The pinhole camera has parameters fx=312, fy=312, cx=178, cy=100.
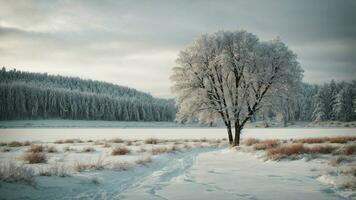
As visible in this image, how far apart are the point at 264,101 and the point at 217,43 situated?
6765 millimetres

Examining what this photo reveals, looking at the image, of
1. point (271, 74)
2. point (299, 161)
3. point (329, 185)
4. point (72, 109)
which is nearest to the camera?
point (329, 185)

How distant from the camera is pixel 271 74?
1076 inches

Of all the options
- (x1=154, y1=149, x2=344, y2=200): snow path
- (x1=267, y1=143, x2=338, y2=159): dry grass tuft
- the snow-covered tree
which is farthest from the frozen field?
(x1=154, y1=149, x2=344, y2=200): snow path

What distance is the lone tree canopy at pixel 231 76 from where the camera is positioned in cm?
2743

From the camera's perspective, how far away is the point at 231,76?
29.2m

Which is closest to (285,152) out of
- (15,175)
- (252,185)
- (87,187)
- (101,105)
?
(252,185)

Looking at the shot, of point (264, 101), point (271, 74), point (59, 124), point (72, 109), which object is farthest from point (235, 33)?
point (72, 109)

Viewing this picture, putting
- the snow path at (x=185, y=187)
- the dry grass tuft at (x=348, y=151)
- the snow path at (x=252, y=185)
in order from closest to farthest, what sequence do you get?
the snow path at (x=185, y=187) < the snow path at (x=252, y=185) < the dry grass tuft at (x=348, y=151)

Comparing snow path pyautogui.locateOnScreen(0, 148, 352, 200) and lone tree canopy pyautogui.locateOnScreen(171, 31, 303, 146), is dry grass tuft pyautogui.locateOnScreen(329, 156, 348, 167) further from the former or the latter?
lone tree canopy pyautogui.locateOnScreen(171, 31, 303, 146)

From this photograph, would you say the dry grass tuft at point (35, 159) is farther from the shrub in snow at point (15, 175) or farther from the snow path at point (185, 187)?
the shrub in snow at point (15, 175)

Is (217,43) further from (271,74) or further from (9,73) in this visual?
(9,73)

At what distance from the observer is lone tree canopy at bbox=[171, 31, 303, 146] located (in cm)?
2743

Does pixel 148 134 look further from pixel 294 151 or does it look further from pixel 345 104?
pixel 345 104

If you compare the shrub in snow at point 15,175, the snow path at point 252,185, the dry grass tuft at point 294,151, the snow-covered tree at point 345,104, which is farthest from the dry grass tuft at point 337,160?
the snow-covered tree at point 345,104
